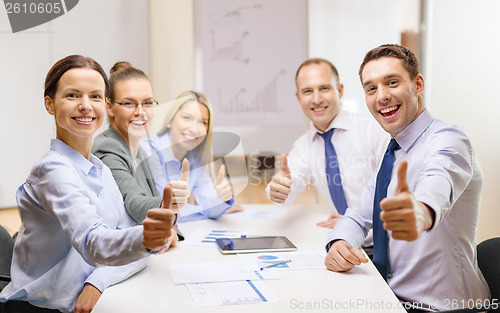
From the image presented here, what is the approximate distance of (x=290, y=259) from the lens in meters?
1.61

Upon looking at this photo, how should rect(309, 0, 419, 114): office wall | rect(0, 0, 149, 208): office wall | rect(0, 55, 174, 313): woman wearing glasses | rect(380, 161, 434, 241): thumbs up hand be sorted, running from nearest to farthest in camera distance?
rect(380, 161, 434, 241): thumbs up hand
rect(0, 55, 174, 313): woman wearing glasses
rect(0, 0, 149, 208): office wall
rect(309, 0, 419, 114): office wall

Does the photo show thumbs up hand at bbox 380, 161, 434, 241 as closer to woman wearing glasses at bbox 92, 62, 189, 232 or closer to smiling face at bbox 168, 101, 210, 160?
woman wearing glasses at bbox 92, 62, 189, 232

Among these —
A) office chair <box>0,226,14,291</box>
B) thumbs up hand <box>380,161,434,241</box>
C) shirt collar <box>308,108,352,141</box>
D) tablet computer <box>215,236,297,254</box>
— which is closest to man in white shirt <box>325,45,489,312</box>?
tablet computer <box>215,236,297,254</box>

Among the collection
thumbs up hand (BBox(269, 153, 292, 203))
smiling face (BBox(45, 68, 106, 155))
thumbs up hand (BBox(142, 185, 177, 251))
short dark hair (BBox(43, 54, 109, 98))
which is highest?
short dark hair (BBox(43, 54, 109, 98))

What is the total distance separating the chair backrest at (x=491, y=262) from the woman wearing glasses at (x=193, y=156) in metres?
1.17

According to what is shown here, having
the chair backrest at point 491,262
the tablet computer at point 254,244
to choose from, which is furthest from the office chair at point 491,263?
the tablet computer at point 254,244

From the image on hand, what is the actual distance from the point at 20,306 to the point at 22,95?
2.61 m

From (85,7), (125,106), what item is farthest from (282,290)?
(85,7)

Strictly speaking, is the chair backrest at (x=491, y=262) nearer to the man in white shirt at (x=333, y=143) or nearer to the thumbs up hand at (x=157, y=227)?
the man in white shirt at (x=333, y=143)

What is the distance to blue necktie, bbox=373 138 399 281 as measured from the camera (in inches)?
64.8

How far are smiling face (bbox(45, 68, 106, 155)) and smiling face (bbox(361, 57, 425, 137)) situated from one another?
0.84 meters

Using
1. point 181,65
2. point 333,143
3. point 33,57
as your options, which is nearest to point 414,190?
point 333,143

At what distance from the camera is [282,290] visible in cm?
132

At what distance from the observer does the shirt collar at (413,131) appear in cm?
158
